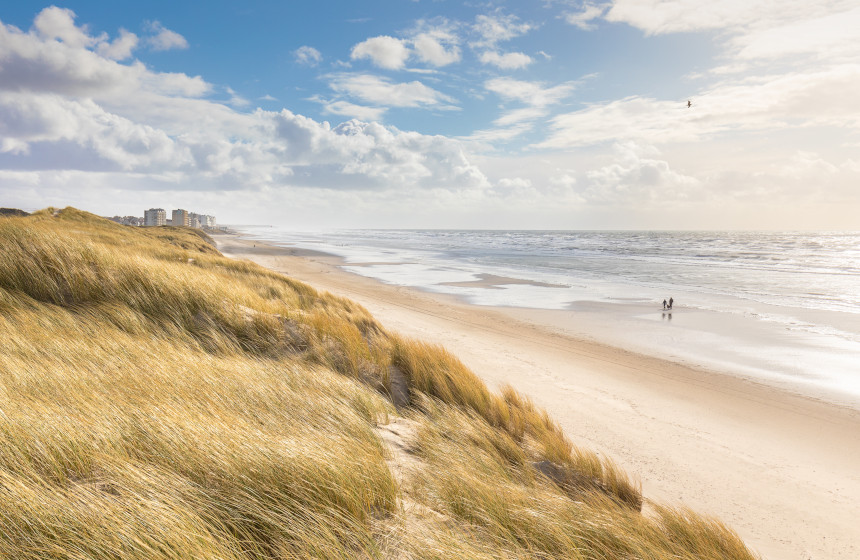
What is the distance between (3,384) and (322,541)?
3249mm

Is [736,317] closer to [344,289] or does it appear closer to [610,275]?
[610,275]

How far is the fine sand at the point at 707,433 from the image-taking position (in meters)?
4.84

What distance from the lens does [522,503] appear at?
344cm

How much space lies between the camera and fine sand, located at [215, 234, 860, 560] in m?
4.84

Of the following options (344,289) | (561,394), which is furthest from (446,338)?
(344,289)

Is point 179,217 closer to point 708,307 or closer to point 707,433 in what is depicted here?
point 708,307

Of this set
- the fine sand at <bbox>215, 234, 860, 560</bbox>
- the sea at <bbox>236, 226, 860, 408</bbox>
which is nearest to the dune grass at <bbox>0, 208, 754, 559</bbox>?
the fine sand at <bbox>215, 234, 860, 560</bbox>

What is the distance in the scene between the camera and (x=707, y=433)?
6.89 meters

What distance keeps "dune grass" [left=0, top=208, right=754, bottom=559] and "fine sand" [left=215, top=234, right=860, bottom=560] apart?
1.52 m

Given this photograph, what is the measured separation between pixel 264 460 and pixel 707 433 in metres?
6.95

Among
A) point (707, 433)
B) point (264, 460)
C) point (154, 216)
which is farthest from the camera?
point (154, 216)

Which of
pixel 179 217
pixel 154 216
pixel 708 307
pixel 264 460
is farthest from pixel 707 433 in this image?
pixel 179 217

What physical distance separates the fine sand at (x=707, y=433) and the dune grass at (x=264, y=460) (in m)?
1.52

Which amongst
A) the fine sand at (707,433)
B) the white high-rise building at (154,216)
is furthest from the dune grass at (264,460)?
the white high-rise building at (154,216)
